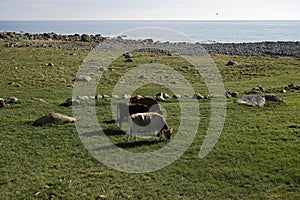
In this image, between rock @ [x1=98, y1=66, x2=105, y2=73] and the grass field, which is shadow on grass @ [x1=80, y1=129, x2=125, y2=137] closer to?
the grass field

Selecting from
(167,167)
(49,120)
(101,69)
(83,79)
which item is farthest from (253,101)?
(101,69)

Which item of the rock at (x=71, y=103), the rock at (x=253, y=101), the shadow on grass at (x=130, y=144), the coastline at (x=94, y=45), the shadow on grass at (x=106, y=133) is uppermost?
the rock at (x=253, y=101)

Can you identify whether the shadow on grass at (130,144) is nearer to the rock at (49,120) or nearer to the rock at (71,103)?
the rock at (49,120)

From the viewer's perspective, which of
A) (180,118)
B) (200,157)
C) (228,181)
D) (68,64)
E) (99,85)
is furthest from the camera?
(68,64)

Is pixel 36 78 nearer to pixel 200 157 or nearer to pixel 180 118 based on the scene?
pixel 180 118

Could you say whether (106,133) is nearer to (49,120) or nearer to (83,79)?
(49,120)

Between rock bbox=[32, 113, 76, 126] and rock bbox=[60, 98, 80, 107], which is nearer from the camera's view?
rock bbox=[32, 113, 76, 126]

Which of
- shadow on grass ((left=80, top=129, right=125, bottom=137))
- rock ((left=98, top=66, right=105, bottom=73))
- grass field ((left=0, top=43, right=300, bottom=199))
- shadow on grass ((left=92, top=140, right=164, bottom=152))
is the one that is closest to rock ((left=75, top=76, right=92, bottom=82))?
rock ((left=98, top=66, right=105, bottom=73))

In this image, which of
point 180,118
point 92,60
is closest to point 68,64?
point 92,60

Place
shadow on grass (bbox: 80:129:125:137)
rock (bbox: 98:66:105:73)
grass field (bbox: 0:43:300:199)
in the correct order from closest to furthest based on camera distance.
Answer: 1. grass field (bbox: 0:43:300:199)
2. shadow on grass (bbox: 80:129:125:137)
3. rock (bbox: 98:66:105:73)

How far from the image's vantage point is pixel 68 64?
1730 inches

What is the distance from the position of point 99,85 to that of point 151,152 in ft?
64.2

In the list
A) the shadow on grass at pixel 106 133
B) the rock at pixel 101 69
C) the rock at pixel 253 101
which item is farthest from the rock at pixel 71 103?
the rock at pixel 101 69

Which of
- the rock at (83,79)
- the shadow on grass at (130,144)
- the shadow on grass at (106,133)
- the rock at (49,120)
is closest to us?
the shadow on grass at (130,144)
